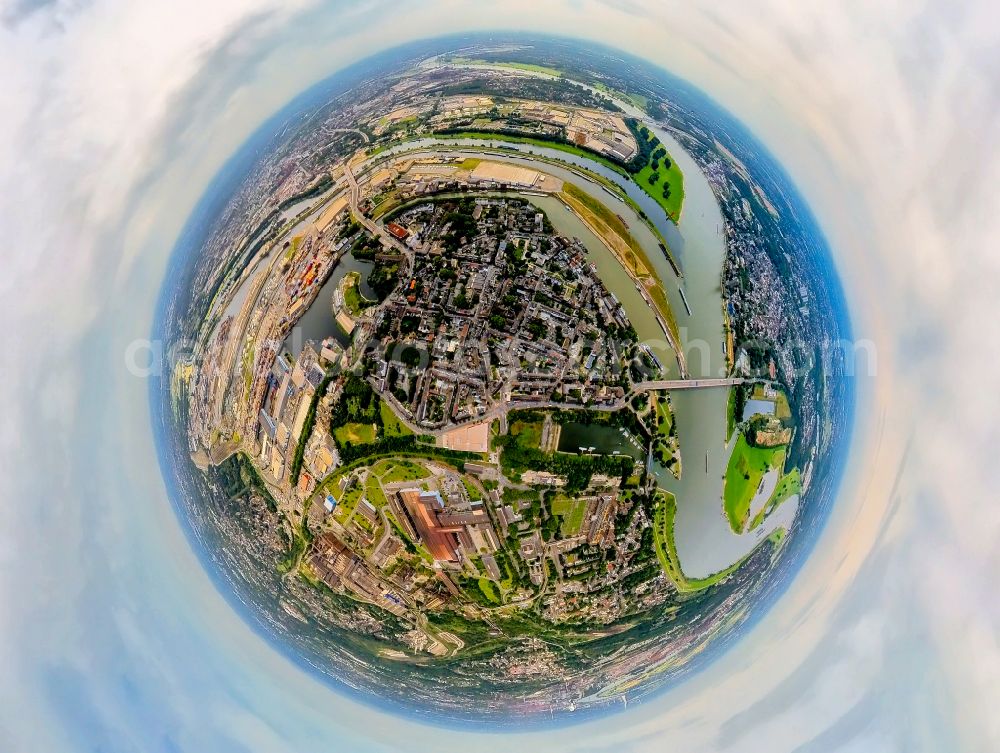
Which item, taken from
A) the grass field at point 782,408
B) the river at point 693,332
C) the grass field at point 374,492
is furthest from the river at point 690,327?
the grass field at point 374,492

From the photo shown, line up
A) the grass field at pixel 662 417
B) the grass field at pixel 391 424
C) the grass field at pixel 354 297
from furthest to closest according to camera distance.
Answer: the grass field at pixel 354 297, the grass field at pixel 662 417, the grass field at pixel 391 424

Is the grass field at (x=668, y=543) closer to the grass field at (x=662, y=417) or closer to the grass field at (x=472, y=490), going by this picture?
the grass field at (x=662, y=417)

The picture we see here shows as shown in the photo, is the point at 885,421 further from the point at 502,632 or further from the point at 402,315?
the point at 402,315

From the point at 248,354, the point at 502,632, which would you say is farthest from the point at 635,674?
the point at 248,354

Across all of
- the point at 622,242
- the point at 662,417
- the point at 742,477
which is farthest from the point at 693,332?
the point at 742,477

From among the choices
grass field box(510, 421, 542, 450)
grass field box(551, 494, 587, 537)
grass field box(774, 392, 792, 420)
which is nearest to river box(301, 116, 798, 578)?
grass field box(510, 421, 542, 450)
